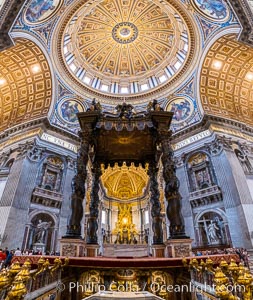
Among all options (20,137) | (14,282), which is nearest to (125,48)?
(20,137)

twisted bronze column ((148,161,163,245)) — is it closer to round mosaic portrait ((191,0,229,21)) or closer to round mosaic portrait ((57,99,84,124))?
round mosaic portrait ((191,0,229,21))

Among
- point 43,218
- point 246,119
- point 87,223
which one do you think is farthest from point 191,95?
point 43,218

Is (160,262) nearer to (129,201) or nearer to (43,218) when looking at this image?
A: (43,218)

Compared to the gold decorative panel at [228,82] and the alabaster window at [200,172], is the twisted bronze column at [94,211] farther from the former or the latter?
the gold decorative panel at [228,82]

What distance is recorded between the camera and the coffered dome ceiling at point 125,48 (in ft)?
52.5

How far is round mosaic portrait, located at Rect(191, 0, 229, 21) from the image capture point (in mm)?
10398

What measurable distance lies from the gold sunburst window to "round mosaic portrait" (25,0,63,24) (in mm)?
3079

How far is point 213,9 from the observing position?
1118 centimetres

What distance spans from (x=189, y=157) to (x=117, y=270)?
472 inches

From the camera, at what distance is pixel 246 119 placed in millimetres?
14820

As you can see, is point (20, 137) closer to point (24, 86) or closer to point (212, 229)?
point (24, 86)

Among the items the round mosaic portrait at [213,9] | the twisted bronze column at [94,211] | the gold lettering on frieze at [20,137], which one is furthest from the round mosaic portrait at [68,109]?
the round mosaic portrait at [213,9]

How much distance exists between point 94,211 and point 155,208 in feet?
9.13

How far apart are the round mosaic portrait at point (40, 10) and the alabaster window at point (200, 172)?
43.9ft
